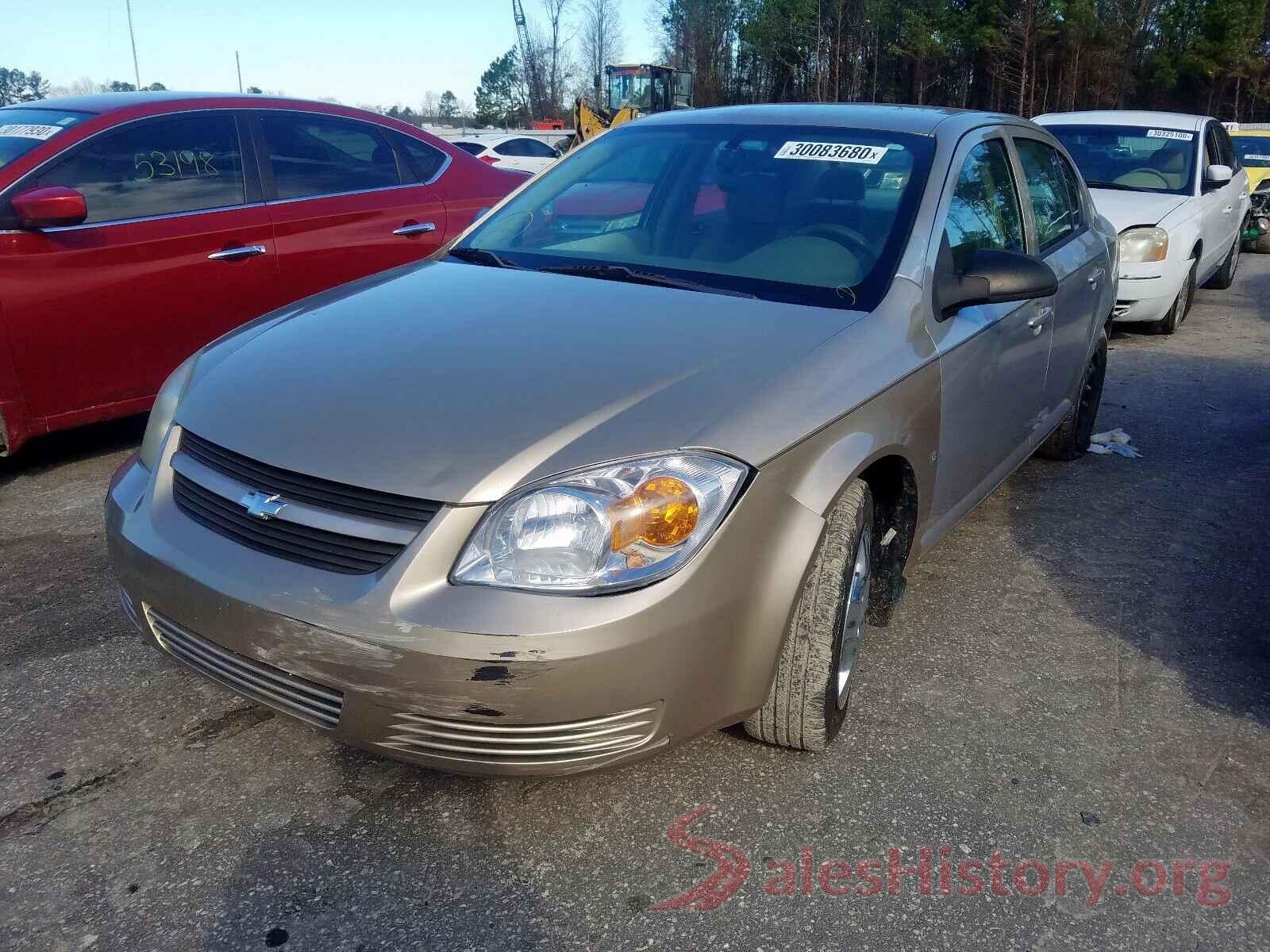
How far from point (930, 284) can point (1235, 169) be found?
8.87 meters

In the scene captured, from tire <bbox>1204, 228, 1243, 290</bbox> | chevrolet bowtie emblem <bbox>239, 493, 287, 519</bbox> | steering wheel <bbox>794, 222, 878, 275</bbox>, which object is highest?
steering wheel <bbox>794, 222, 878, 275</bbox>

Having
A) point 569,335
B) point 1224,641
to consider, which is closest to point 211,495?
point 569,335

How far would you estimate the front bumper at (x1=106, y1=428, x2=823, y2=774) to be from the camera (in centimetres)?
197

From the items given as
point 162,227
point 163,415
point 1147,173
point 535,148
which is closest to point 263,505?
point 163,415

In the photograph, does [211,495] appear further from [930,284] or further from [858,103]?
[858,103]

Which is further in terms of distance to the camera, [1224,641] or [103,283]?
[103,283]

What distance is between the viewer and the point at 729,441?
7.08 feet

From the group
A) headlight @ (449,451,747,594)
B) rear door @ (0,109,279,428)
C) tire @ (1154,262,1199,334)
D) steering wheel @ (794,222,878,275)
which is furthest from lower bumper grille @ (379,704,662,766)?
tire @ (1154,262,1199,334)

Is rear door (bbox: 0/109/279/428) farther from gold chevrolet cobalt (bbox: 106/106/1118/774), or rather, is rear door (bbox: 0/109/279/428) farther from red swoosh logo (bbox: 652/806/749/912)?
red swoosh logo (bbox: 652/806/749/912)

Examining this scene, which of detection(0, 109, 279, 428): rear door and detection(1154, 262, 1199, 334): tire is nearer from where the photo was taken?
detection(0, 109, 279, 428): rear door

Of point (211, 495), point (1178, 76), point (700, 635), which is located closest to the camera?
point (700, 635)

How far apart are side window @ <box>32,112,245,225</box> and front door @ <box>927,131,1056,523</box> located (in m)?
3.35

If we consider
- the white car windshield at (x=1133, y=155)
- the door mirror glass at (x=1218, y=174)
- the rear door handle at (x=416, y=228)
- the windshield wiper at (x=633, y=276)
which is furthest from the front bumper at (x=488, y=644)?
the door mirror glass at (x=1218, y=174)

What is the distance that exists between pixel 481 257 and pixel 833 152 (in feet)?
3.78
